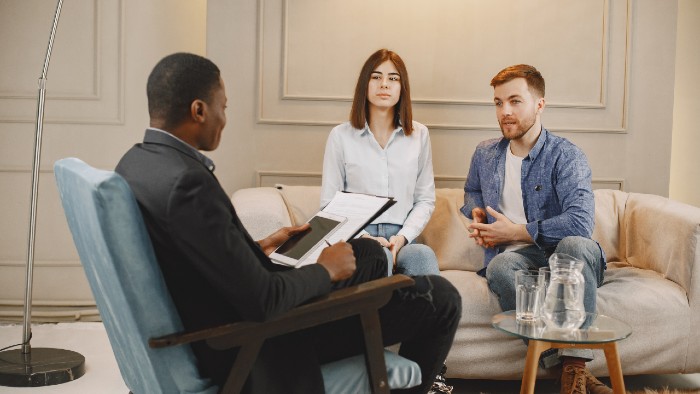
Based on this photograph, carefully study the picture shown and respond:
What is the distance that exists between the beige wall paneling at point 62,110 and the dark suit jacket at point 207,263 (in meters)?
2.37

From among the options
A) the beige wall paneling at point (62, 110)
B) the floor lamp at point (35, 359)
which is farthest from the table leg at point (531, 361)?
the beige wall paneling at point (62, 110)

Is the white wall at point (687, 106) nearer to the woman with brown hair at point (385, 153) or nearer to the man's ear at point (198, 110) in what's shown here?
the woman with brown hair at point (385, 153)

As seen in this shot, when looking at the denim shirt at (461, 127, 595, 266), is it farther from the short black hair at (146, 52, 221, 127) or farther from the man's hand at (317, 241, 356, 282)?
the short black hair at (146, 52, 221, 127)

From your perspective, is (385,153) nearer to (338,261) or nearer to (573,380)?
(573,380)

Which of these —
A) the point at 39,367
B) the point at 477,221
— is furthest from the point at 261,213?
the point at 39,367

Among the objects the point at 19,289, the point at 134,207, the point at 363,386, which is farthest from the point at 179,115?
the point at 19,289

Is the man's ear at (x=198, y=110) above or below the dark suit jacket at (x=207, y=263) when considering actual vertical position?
above

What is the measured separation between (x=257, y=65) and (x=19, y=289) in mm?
1701

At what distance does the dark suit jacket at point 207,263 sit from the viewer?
1.58m

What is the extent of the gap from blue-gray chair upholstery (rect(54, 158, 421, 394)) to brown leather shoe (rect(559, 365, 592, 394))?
3.47ft

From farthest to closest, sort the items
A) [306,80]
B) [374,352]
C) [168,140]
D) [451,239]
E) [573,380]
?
[306,80], [451,239], [573,380], [374,352], [168,140]

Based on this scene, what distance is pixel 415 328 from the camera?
200 cm

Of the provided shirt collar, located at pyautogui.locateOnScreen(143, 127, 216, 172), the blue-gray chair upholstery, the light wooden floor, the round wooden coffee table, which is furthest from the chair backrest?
the light wooden floor

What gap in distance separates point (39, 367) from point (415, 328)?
175cm
